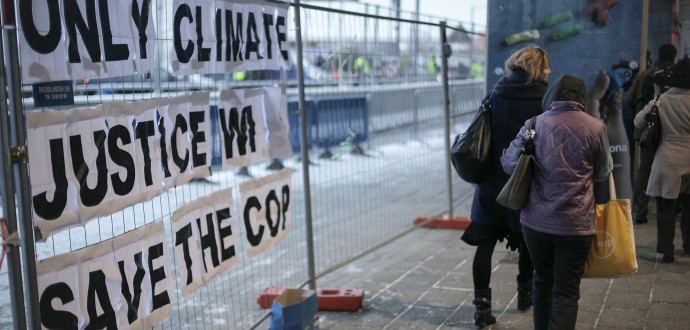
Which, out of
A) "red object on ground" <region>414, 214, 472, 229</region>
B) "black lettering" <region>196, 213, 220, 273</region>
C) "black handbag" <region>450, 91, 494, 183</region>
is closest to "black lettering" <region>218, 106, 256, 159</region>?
"black lettering" <region>196, 213, 220, 273</region>

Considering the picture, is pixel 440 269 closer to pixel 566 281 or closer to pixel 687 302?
pixel 687 302

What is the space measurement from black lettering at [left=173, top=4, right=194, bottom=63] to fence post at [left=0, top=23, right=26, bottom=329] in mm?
1324

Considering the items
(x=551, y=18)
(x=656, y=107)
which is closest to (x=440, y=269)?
(x=656, y=107)

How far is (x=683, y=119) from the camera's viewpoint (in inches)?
259

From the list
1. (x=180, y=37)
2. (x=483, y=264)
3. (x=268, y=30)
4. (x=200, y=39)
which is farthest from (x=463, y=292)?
(x=180, y=37)

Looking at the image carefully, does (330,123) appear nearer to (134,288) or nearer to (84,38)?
(134,288)

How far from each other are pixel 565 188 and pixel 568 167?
12 cm

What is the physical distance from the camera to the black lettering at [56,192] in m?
3.26

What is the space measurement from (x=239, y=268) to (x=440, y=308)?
2.31 metres

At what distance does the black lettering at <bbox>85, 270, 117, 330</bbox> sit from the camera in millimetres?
3545

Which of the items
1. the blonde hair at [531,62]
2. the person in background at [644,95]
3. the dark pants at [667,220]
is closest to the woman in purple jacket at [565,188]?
the blonde hair at [531,62]

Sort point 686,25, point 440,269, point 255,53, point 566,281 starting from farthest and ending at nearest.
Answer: point 686,25 → point 440,269 → point 255,53 → point 566,281

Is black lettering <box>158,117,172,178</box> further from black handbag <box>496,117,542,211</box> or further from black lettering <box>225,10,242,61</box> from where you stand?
black handbag <box>496,117,542,211</box>

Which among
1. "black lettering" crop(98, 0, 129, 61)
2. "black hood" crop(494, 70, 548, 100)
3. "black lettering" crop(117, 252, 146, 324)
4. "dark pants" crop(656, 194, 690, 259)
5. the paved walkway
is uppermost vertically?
"black lettering" crop(98, 0, 129, 61)
